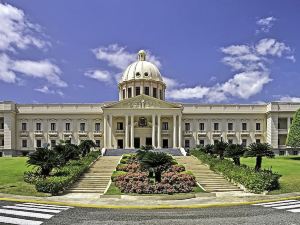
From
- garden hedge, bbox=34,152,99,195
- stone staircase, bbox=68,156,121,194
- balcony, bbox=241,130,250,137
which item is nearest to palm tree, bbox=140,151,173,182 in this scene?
stone staircase, bbox=68,156,121,194

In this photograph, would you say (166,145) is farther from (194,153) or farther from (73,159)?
(73,159)

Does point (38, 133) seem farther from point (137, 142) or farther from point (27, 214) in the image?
point (27, 214)

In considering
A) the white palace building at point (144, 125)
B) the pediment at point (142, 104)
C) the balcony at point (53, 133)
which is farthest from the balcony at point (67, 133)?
the pediment at point (142, 104)

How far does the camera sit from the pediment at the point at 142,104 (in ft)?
225

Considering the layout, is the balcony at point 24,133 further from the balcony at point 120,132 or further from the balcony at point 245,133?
the balcony at point 245,133

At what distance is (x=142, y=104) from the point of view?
68438 millimetres

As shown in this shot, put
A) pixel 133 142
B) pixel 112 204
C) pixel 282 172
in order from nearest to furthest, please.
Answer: pixel 112 204 → pixel 282 172 → pixel 133 142

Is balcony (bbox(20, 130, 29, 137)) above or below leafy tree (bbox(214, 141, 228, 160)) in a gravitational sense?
above

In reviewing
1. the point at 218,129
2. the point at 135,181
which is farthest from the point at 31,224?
the point at 218,129

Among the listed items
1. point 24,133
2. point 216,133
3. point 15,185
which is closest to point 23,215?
point 15,185

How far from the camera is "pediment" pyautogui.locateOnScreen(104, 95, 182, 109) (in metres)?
68.5

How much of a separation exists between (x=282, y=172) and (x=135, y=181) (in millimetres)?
15232

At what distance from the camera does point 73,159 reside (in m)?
39.3

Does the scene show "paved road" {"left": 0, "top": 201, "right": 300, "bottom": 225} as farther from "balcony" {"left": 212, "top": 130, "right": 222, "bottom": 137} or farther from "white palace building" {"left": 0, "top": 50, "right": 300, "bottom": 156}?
"balcony" {"left": 212, "top": 130, "right": 222, "bottom": 137}
